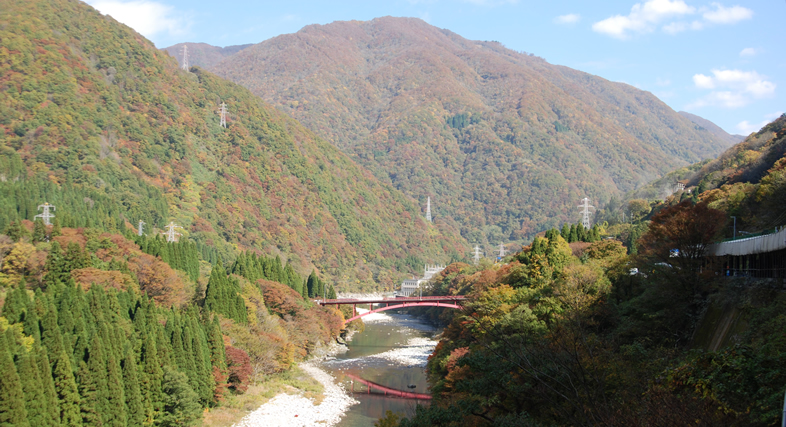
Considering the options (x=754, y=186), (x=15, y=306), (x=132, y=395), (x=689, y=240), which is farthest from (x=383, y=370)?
(x=689, y=240)

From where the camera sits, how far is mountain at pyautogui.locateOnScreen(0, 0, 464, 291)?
117 meters

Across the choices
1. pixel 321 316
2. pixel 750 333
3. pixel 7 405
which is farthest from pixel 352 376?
pixel 750 333

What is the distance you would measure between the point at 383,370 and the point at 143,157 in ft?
332

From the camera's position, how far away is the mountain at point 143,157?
117 metres

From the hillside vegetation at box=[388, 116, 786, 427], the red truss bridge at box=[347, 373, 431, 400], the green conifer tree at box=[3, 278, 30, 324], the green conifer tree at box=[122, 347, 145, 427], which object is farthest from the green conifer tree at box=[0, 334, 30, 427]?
the red truss bridge at box=[347, 373, 431, 400]

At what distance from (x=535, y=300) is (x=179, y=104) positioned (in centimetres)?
15790

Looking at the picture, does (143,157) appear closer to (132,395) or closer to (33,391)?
(132,395)

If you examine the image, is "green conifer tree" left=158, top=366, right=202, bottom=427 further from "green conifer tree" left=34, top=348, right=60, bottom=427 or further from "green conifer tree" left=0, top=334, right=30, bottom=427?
"green conifer tree" left=0, top=334, right=30, bottom=427

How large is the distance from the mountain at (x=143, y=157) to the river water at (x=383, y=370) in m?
36.4

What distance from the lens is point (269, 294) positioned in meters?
73.1

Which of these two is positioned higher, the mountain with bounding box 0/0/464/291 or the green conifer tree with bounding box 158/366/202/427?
the mountain with bounding box 0/0/464/291

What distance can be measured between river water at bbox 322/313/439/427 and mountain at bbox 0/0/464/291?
36.4m

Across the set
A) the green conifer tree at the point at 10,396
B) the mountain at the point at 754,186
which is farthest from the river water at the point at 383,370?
the mountain at the point at 754,186

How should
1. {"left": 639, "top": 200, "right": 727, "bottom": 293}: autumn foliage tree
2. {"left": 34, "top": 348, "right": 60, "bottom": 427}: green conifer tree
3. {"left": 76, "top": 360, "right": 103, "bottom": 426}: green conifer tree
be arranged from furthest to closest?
{"left": 76, "top": 360, "right": 103, "bottom": 426}: green conifer tree
{"left": 34, "top": 348, "right": 60, "bottom": 427}: green conifer tree
{"left": 639, "top": 200, "right": 727, "bottom": 293}: autumn foliage tree
